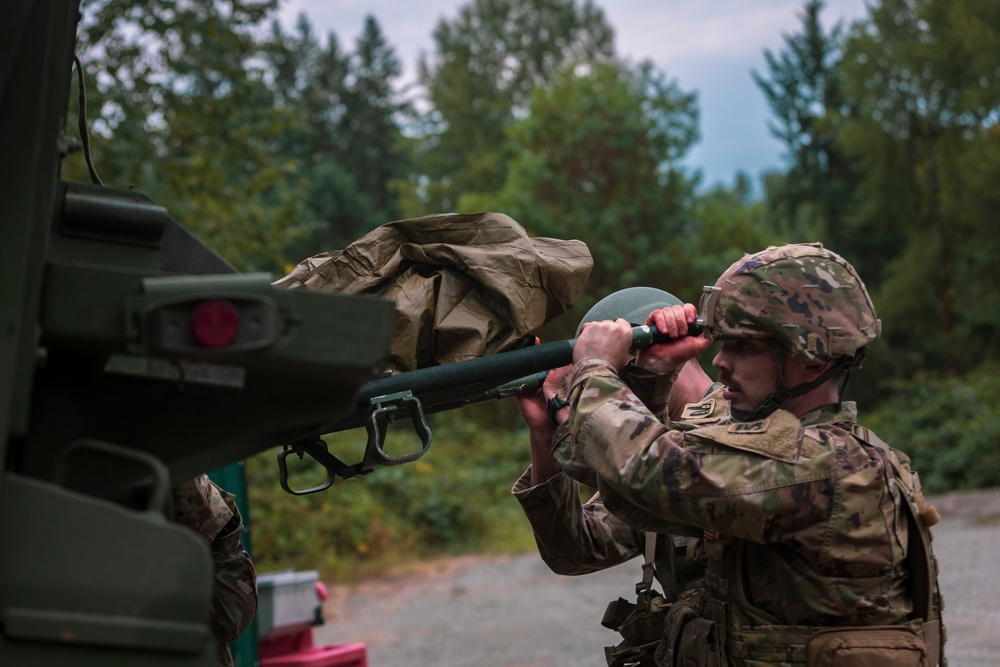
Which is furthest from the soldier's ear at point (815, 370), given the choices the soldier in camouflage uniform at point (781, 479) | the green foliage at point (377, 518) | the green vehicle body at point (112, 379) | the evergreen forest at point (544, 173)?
the green foliage at point (377, 518)

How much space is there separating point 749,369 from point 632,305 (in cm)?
→ 81

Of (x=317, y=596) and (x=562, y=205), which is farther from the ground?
(x=562, y=205)

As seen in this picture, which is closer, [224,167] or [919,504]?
[919,504]

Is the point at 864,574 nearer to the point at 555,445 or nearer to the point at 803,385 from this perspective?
the point at 803,385

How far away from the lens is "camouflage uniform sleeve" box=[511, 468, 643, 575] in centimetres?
346

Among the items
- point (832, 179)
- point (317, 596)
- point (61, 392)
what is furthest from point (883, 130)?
point (61, 392)

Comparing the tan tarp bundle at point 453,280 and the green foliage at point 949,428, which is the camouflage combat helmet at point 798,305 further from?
the green foliage at point 949,428

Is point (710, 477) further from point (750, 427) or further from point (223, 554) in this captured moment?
point (223, 554)

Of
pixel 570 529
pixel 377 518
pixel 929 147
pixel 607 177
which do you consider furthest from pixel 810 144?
pixel 570 529

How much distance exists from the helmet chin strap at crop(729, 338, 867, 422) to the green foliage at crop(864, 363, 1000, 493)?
61.3 feet

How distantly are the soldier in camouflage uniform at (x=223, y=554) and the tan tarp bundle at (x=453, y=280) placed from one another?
0.82 metres

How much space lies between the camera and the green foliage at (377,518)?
48.8ft

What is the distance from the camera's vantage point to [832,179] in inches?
1688

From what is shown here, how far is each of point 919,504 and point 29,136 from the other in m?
2.24
